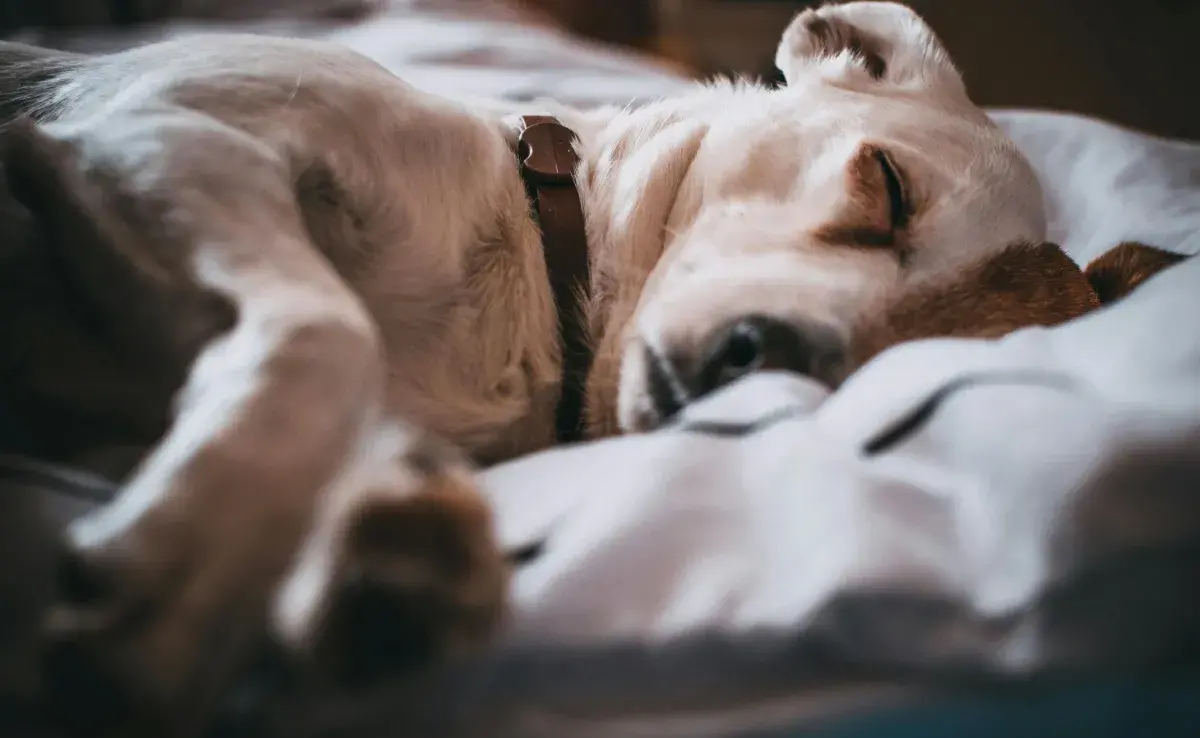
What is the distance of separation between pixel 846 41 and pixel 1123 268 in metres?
0.59

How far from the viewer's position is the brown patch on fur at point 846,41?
143 cm

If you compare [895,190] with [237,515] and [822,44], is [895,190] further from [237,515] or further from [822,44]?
[237,515]

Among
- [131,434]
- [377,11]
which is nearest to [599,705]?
[131,434]

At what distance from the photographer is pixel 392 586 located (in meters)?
0.49

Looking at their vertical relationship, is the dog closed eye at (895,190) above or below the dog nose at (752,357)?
above

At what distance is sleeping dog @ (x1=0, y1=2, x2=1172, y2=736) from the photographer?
50 centimetres

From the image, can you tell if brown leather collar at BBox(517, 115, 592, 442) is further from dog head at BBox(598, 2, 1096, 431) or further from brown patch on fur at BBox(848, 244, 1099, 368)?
brown patch on fur at BBox(848, 244, 1099, 368)

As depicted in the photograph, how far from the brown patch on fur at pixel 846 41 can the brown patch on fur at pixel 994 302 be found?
0.48m

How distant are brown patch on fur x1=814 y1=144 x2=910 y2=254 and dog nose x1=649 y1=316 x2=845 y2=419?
0.71ft

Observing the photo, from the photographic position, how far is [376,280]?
979mm

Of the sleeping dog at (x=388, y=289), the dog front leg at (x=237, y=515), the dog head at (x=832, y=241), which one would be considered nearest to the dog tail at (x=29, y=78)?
the sleeping dog at (x=388, y=289)

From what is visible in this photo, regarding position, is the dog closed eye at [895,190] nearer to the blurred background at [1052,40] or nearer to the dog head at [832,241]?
the dog head at [832,241]

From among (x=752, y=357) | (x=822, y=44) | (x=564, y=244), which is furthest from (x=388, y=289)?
(x=822, y=44)

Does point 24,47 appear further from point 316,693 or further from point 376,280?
point 316,693
